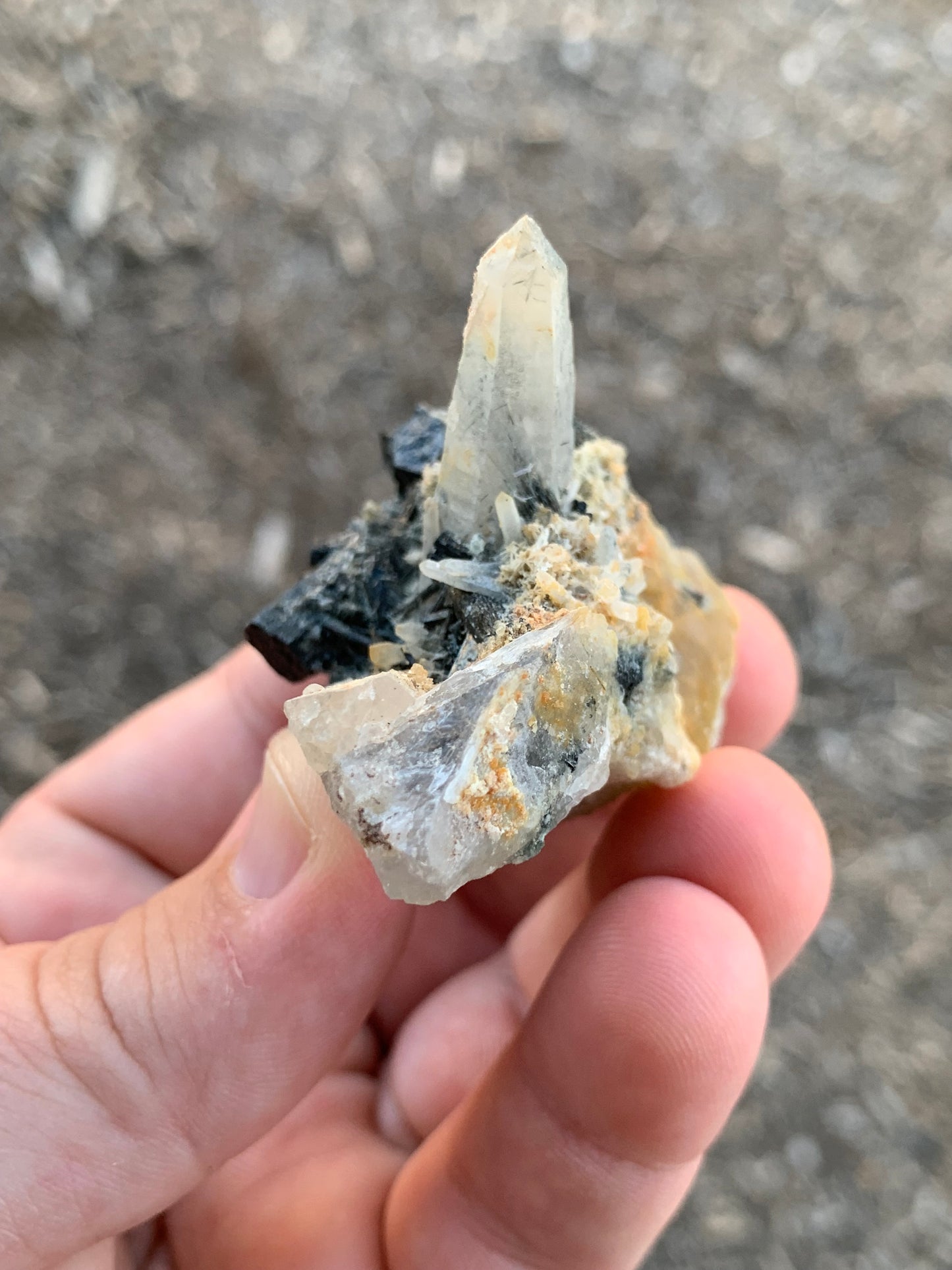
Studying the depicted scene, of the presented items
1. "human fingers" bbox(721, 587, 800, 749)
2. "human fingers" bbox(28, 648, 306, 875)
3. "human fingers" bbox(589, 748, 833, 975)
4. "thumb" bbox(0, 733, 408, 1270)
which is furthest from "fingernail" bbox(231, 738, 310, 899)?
"human fingers" bbox(721, 587, 800, 749)

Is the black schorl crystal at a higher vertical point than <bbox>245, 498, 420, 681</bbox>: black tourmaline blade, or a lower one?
higher

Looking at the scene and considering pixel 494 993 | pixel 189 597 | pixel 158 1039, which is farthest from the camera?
pixel 189 597

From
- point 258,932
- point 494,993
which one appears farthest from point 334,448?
point 258,932

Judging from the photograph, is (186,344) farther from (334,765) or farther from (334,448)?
(334,765)

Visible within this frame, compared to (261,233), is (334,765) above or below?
below

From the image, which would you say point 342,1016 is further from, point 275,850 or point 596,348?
point 596,348

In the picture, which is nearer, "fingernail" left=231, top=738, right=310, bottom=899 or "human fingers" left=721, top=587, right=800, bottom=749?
"fingernail" left=231, top=738, right=310, bottom=899

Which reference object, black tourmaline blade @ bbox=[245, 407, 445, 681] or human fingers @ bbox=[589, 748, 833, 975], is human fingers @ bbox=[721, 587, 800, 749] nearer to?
human fingers @ bbox=[589, 748, 833, 975]

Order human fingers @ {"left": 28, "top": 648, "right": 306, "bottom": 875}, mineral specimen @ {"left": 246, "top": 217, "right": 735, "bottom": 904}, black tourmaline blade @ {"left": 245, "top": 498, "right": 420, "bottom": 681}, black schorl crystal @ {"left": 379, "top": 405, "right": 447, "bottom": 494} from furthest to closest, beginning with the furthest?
1. human fingers @ {"left": 28, "top": 648, "right": 306, "bottom": 875}
2. black schorl crystal @ {"left": 379, "top": 405, "right": 447, "bottom": 494}
3. black tourmaline blade @ {"left": 245, "top": 498, "right": 420, "bottom": 681}
4. mineral specimen @ {"left": 246, "top": 217, "right": 735, "bottom": 904}
